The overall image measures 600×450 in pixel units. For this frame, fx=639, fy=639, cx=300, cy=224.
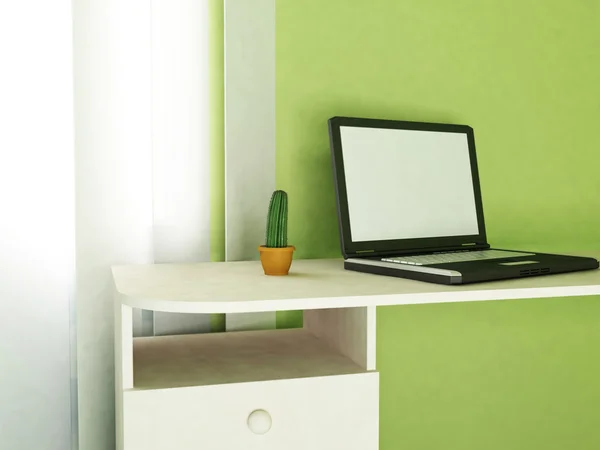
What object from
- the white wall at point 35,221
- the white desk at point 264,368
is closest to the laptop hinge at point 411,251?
the white desk at point 264,368

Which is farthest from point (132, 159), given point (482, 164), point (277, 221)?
point (482, 164)

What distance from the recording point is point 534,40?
159 cm

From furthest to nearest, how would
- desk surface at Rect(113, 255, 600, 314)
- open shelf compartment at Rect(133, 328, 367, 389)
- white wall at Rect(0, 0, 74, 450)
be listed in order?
white wall at Rect(0, 0, 74, 450) → open shelf compartment at Rect(133, 328, 367, 389) → desk surface at Rect(113, 255, 600, 314)

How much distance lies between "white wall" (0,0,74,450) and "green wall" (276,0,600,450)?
0.45 meters

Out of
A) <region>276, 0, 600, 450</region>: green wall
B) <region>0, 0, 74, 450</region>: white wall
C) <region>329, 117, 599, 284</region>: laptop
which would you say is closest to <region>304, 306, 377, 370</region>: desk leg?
<region>329, 117, 599, 284</region>: laptop

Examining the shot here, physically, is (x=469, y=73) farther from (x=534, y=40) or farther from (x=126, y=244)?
(x=126, y=244)

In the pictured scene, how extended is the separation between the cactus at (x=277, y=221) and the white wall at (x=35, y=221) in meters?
0.44

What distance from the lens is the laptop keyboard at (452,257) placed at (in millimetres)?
1116

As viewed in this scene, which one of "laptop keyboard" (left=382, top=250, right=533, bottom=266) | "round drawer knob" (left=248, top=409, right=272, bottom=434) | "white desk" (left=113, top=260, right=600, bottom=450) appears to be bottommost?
"round drawer knob" (left=248, top=409, right=272, bottom=434)

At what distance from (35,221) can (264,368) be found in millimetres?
556

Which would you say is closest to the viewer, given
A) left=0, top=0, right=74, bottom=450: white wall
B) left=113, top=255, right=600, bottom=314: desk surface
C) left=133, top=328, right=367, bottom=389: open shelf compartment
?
left=113, top=255, right=600, bottom=314: desk surface

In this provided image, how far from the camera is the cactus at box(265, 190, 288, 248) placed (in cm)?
110

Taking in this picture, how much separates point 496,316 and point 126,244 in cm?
93

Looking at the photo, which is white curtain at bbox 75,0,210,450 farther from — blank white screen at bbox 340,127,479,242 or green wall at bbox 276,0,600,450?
blank white screen at bbox 340,127,479,242
